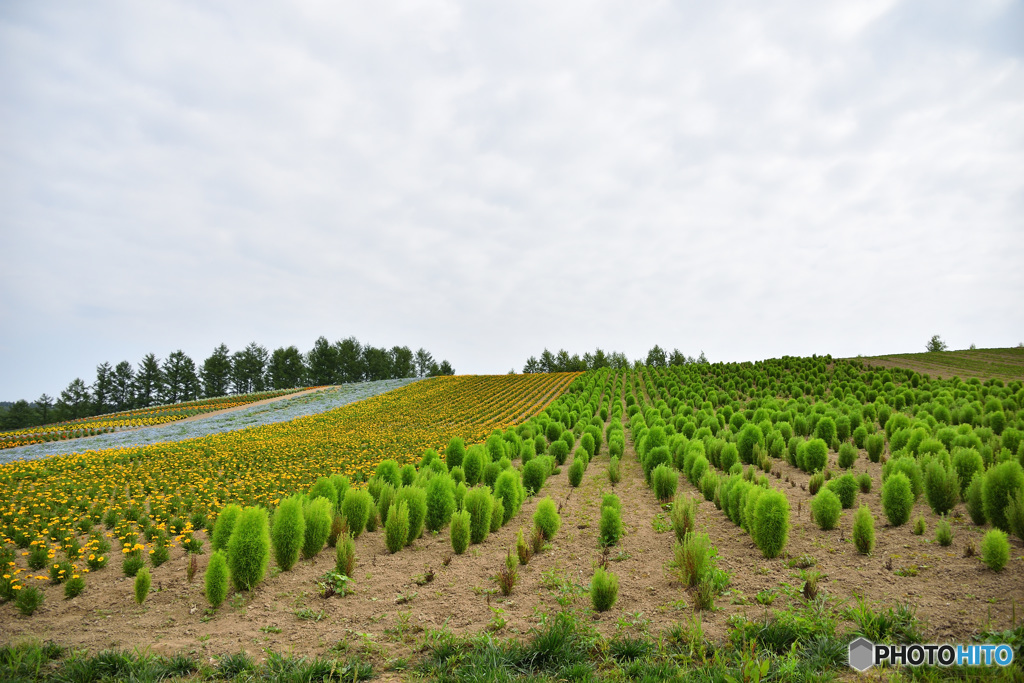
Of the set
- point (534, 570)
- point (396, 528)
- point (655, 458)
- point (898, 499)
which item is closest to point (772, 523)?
point (898, 499)

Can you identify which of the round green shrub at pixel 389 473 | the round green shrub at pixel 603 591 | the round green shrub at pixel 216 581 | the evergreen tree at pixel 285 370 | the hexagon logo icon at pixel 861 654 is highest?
the evergreen tree at pixel 285 370

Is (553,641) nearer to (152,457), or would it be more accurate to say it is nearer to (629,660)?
(629,660)

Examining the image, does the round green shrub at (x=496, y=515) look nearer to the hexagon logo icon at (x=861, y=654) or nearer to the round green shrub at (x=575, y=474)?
the round green shrub at (x=575, y=474)

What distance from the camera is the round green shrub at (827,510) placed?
6824 mm

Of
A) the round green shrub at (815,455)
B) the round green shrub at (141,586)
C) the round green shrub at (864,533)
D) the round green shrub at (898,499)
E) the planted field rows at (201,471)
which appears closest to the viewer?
the round green shrub at (141,586)

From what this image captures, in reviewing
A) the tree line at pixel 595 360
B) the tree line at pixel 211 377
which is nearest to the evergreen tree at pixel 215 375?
the tree line at pixel 211 377

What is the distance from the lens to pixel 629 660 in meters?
4.37

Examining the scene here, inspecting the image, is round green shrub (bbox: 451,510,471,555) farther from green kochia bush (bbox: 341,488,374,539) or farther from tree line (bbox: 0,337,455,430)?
tree line (bbox: 0,337,455,430)

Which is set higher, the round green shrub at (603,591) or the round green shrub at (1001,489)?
the round green shrub at (1001,489)

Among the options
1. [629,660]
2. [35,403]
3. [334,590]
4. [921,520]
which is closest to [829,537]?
[921,520]

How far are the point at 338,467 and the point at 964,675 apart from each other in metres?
13.4

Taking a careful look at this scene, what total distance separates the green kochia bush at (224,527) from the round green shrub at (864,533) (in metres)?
7.99

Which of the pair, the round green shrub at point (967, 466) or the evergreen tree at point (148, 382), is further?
the evergreen tree at point (148, 382)

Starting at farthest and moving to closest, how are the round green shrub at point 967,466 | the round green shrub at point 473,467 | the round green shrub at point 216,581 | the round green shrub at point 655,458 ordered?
the round green shrub at point 473,467
the round green shrub at point 655,458
the round green shrub at point 967,466
the round green shrub at point 216,581
